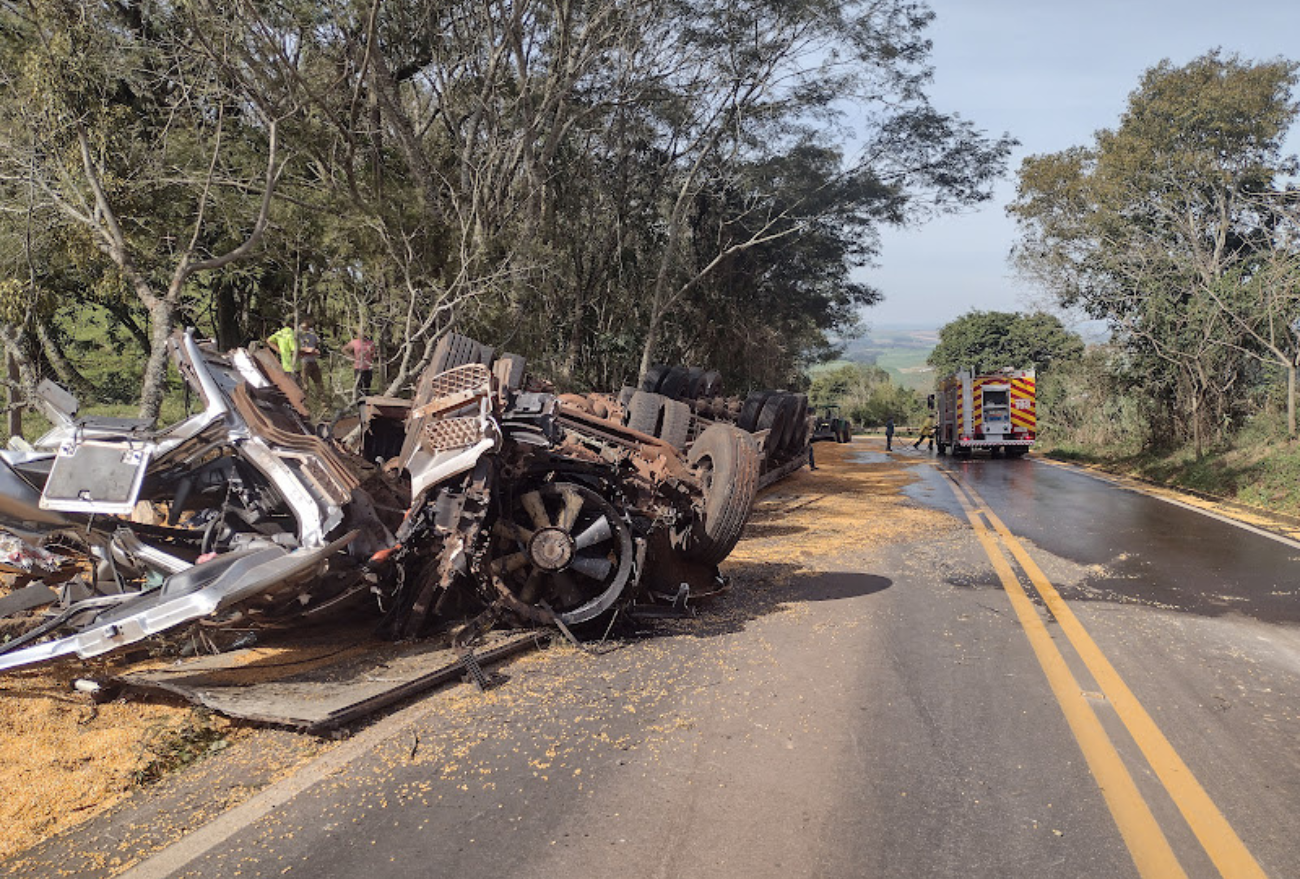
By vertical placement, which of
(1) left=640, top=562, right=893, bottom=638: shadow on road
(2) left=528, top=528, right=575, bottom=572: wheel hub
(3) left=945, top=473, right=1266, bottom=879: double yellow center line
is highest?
(2) left=528, top=528, right=575, bottom=572: wheel hub

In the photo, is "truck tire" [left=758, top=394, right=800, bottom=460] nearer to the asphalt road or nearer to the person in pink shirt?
the person in pink shirt

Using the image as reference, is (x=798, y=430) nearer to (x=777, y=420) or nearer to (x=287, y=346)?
(x=777, y=420)

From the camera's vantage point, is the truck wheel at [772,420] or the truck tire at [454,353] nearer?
the truck tire at [454,353]

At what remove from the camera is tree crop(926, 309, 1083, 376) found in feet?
173

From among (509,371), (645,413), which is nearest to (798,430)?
(645,413)

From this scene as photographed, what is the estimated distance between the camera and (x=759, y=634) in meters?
6.46

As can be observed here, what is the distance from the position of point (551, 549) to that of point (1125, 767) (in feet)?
11.3

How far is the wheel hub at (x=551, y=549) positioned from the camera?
6.11 m

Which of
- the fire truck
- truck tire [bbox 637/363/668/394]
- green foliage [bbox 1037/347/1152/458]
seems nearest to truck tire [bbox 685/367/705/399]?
truck tire [bbox 637/363/668/394]

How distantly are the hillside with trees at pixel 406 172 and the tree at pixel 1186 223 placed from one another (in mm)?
5330

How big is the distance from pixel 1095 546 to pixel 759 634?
570cm

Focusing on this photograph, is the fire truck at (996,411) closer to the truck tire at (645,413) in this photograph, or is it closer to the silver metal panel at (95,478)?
the truck tire at (645,413)

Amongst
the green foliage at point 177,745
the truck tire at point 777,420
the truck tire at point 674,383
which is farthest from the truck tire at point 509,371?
the truck tire at point 777,420

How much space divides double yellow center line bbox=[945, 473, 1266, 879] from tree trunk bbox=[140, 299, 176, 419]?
8.39m
